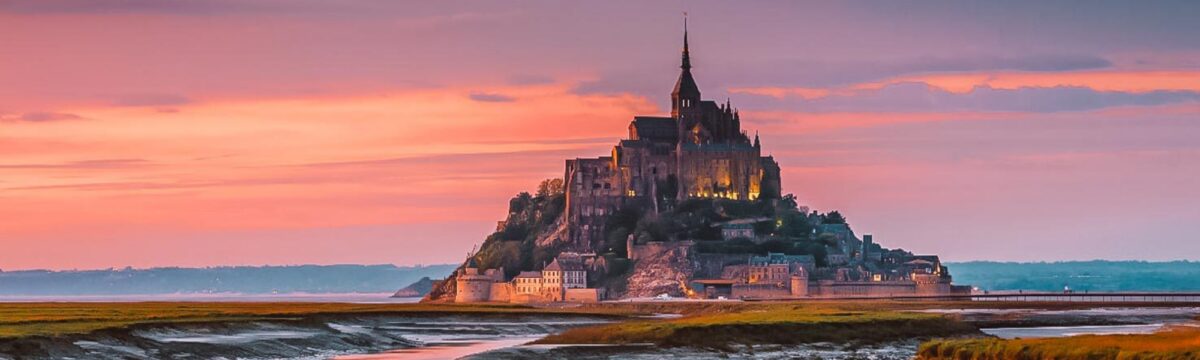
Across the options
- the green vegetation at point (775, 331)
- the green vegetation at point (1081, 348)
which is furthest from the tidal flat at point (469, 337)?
the green vegetation at point (1081, 348)

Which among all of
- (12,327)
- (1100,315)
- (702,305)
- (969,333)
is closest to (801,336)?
(969,333)

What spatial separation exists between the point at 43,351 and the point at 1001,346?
40268 millimetres

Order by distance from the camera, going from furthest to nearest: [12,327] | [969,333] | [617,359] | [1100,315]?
[1100,315] < [969,333] < [12,327] < [617,359]

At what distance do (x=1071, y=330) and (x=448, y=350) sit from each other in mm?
41335

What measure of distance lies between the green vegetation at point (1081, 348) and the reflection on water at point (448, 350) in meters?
26.9

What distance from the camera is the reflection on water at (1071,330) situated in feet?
389

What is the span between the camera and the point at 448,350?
108375 mm

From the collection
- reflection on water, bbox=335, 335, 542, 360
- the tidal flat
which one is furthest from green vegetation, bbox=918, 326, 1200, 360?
reflection on water, bbox=335, 335, 542, 360

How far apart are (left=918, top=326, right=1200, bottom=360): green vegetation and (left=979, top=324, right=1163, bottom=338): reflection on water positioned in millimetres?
32367

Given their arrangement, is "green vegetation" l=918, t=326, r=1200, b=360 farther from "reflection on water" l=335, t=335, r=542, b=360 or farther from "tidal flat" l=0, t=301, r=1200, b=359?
"reflection on water" l=335, t=335, r=542, b=360

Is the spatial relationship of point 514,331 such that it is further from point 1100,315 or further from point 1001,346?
point 1001,346

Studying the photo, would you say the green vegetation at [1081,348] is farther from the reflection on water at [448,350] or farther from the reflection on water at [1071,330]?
the reflection on water at [1071,330]

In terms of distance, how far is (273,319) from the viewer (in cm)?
12538

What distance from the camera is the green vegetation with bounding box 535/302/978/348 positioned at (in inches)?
4235
